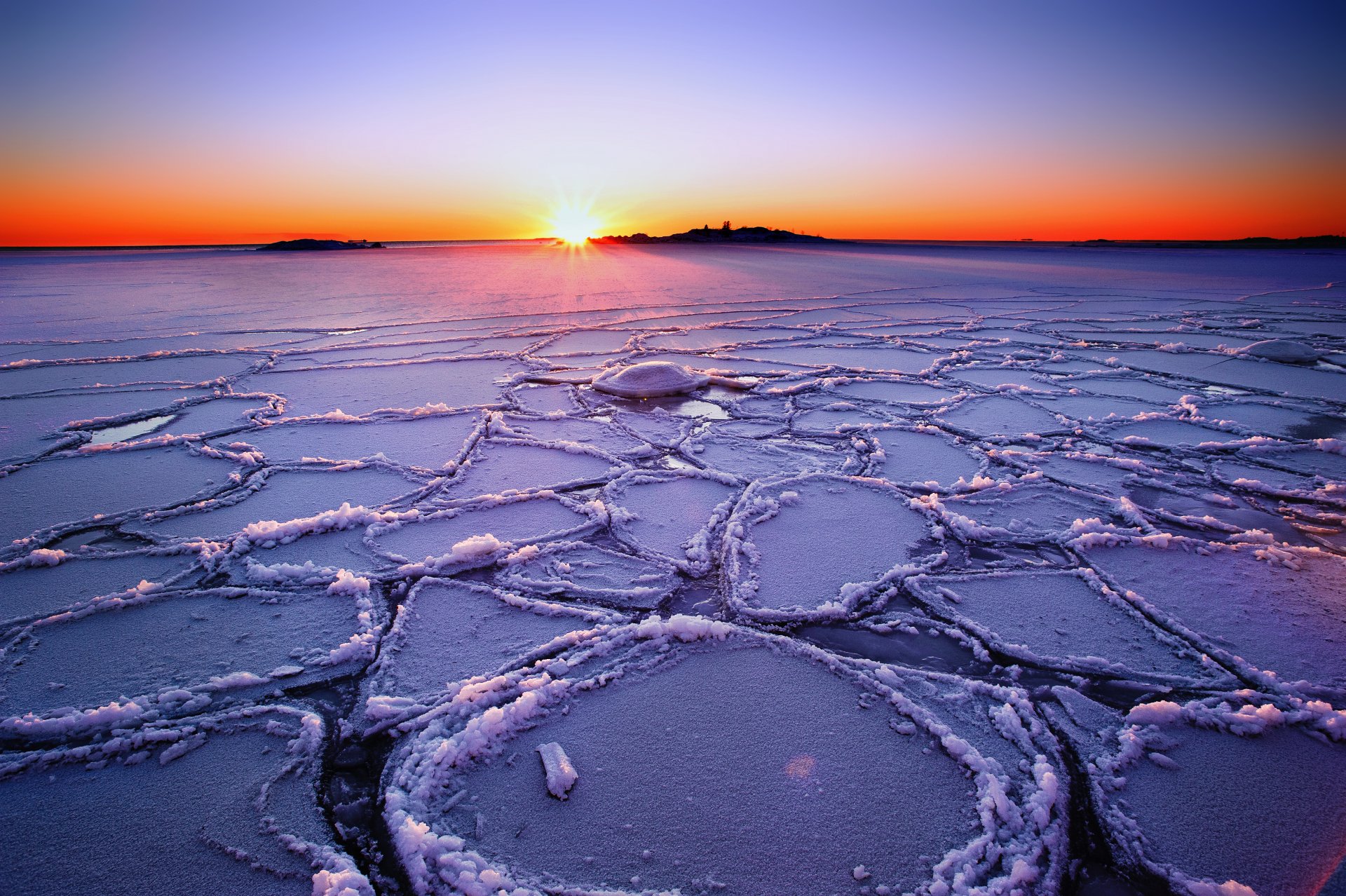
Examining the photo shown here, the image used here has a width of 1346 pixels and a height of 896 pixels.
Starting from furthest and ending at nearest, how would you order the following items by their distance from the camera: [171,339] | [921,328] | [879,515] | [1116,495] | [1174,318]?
[1174,318], [921,328], [171,339], [1116,495], [879,515]

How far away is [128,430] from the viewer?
2.93 meters

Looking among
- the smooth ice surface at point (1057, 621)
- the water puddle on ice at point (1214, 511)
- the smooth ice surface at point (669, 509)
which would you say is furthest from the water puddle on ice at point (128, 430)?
the water puddle on ice at point (1214, 511)

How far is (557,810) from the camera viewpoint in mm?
984

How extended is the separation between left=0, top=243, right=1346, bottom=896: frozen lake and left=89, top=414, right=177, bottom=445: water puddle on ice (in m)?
0.03

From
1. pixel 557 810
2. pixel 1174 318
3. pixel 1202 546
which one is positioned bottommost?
pixel 557 810

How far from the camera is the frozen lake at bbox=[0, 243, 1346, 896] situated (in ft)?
3.06

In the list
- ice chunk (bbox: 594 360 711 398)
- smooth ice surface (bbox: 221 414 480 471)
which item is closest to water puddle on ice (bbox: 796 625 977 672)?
smooth ice surface (bbox: 221 414 480 471)

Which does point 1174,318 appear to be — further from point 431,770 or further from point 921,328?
point 431,770

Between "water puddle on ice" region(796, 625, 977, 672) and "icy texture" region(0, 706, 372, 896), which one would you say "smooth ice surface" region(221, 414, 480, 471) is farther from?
"water puddle on ice" region(796, 625, 977, 672)

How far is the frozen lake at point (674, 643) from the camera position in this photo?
0.93 meters

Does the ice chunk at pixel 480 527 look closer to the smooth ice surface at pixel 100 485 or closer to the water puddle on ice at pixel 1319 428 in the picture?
the smooth ice surface at pixel 100 485

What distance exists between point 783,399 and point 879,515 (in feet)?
4.93

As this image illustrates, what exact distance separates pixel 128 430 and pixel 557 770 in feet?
10.1

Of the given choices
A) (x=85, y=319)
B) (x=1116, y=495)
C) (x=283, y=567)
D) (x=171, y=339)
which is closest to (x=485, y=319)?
(x=171, y=339)
